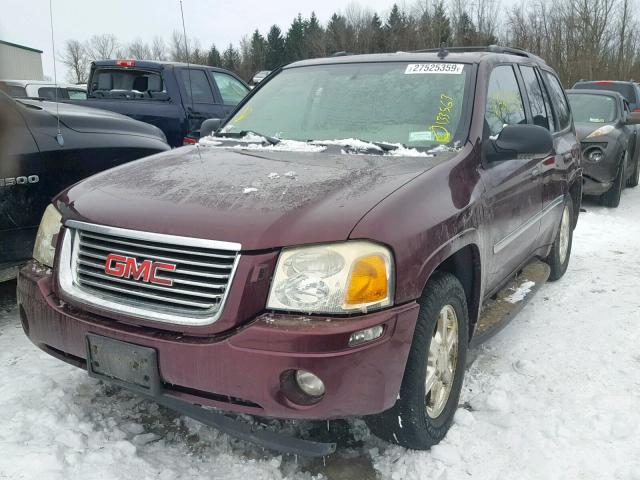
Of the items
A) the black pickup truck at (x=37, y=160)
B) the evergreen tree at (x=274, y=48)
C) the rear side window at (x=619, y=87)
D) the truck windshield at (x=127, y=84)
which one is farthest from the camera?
the evergreen tree at (x=274, y=48)

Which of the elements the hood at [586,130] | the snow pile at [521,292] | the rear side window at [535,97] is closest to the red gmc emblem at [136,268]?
the snow pile at [521,292]

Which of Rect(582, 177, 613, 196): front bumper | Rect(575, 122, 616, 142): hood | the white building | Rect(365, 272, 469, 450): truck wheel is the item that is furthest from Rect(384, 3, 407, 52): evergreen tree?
the white building

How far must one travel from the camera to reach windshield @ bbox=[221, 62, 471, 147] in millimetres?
3227

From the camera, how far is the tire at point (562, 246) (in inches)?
193

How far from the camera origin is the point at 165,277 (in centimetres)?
221

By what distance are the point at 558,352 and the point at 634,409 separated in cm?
71

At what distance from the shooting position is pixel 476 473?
2.51 meters

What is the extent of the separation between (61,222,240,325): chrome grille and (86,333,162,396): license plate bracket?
0.13 metres

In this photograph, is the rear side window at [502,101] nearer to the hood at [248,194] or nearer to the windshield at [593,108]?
the hood at [248,194]

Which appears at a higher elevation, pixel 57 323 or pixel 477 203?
pixel 477 203

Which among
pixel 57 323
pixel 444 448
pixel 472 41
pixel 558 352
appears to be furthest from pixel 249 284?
pixel 472 41

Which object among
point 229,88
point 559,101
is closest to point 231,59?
point 229,88

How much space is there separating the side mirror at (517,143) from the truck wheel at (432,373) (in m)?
0.82

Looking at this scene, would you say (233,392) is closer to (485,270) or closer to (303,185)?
(303,185)
